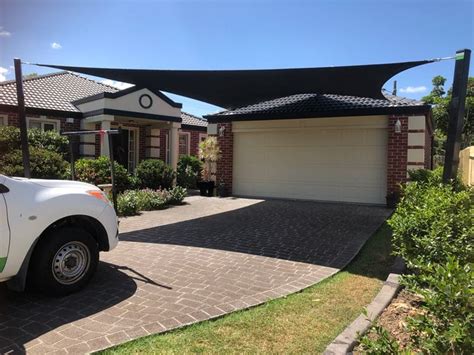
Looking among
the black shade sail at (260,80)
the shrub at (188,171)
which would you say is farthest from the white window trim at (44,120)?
the black shade sail at (260,80)

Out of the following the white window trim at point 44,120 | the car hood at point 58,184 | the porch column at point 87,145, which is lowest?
the car hood at point 58,184

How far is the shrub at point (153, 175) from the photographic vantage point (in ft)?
44.1

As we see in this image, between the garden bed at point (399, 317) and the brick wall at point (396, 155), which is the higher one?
the brick wall at point (396, 155)

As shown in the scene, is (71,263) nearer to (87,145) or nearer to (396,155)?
(396,155)

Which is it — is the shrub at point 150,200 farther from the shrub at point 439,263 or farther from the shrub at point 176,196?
the shrub at point 439,263

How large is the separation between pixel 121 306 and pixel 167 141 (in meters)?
15.0

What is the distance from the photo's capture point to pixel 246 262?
5.77 m

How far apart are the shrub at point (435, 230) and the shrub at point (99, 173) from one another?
30.0 ft

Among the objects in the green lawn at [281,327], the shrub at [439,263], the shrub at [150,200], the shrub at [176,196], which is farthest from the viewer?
the shrub at [176,196]

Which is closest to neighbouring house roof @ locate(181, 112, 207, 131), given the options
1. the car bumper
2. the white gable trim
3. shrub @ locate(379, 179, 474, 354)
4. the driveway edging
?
the white gable trim

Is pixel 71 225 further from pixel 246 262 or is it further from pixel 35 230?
pixel 246 262

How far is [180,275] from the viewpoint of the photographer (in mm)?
5105

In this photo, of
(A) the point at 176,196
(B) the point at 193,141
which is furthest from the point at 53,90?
(A) the point at 176,196

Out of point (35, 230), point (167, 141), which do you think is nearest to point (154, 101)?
point (167, 141)
